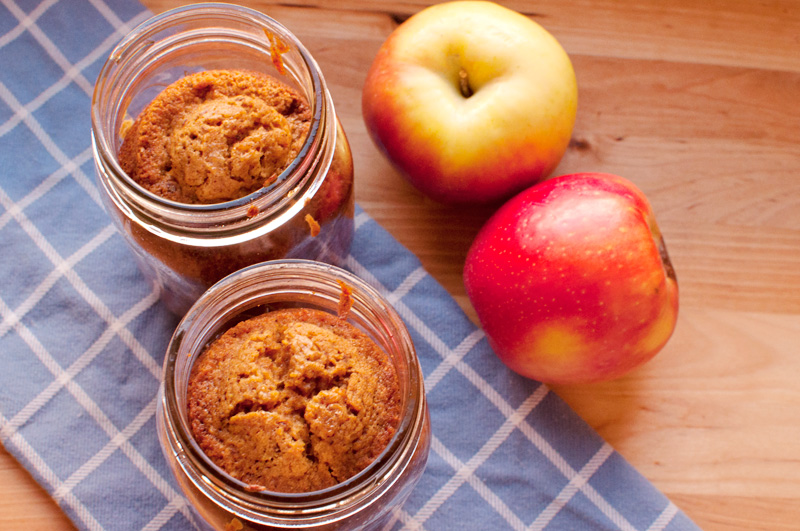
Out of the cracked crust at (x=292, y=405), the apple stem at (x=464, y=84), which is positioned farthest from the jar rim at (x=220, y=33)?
the apple stem at (x=464, y=84)

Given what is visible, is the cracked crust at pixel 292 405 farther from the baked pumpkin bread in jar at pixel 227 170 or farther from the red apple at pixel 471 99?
the red apple at pixel 471 99

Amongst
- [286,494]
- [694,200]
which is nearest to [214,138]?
[286,494]

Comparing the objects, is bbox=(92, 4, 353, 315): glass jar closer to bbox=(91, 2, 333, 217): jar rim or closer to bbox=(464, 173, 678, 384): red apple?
bbox=(91, 2, 333, 217): jar rim

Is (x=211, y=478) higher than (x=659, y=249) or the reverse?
higher

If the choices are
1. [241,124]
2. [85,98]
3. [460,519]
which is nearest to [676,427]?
[460,519]

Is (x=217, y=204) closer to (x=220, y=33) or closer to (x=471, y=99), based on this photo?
(x=220, y=33)

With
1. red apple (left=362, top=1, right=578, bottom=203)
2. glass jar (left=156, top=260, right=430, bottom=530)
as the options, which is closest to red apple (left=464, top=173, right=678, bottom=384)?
red apple (left=362, top=1, right=578, bottom=203)

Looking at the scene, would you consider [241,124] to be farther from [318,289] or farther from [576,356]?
[576,356]
